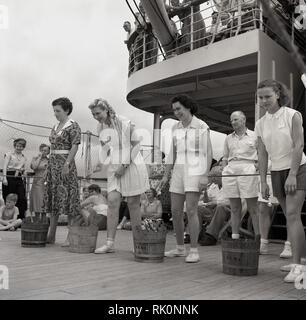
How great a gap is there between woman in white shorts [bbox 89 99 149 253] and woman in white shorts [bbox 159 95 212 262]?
412 millimetres

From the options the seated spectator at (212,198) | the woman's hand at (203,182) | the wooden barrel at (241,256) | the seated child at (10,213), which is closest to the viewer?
the wooden barrel at (241,256)

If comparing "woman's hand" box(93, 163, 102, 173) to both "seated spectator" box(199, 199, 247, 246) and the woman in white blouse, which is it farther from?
the woman in white blouse

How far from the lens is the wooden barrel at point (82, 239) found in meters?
4.03

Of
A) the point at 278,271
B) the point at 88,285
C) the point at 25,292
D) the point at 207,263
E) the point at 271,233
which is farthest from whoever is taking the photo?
the point at 271,233

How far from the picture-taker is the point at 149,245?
140 inches

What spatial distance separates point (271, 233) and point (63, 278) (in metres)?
3.76

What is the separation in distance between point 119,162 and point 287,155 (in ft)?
5.59

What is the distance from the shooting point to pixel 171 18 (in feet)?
31.3

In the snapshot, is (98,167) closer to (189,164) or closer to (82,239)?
(82,239)

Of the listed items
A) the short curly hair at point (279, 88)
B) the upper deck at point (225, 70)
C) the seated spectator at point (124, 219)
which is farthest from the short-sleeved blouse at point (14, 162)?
the short curly hair at point (279, 88)

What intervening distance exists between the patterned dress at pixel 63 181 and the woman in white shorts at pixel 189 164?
1.20 m

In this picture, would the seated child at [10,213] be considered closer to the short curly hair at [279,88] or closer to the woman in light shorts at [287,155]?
the woman in light shorts at [287,155]

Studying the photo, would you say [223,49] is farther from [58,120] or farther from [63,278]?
[63,278]
